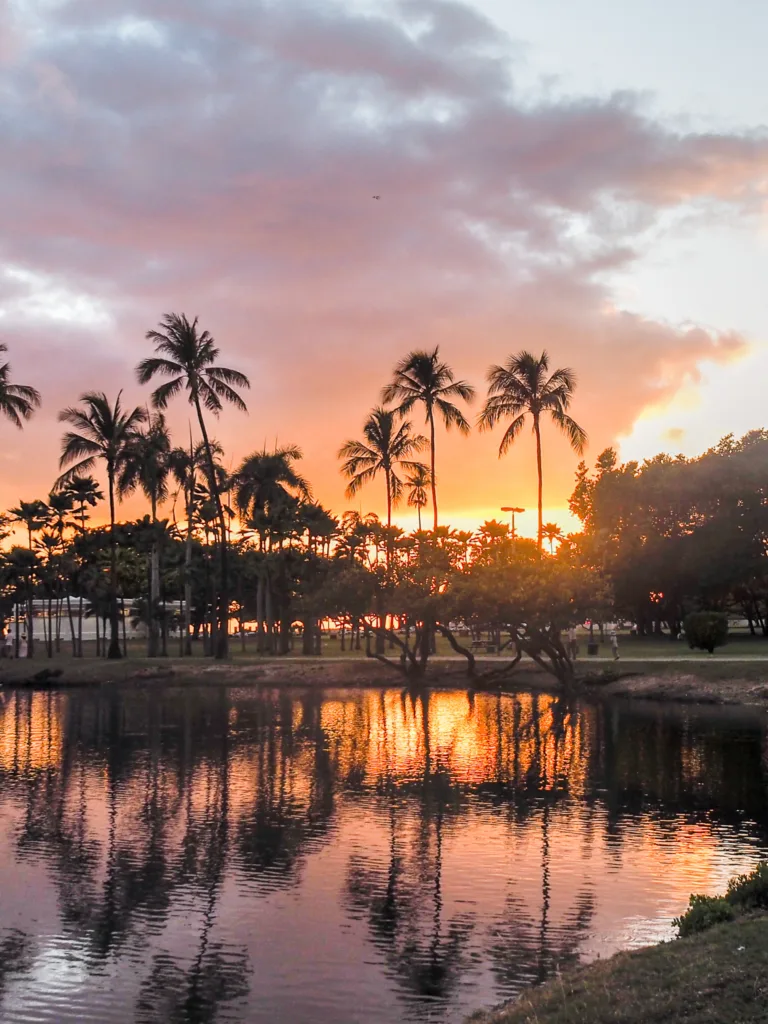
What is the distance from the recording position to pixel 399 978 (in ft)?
49.3

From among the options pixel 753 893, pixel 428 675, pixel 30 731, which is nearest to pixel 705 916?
pixel 753 893

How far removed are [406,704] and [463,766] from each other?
75.4 ft

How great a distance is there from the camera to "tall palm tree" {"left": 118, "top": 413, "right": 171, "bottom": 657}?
83.9 m

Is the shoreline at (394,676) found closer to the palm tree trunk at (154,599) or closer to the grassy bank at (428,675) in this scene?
the grassy bank at (428,675)

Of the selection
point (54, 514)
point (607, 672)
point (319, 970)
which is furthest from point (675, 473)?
point (319, 970)

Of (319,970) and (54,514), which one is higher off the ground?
(54,514)

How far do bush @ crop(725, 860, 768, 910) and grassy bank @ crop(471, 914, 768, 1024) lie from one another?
93 cm

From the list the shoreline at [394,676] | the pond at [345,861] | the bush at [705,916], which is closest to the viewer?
the bush at [705,916]

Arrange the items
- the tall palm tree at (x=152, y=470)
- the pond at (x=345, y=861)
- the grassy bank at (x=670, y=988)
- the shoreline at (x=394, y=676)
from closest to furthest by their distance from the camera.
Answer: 1. the grassy bank at (x=670, y=988)
2. the pond at (x=345, y=861)
3. the shoreline at (x=394, y=676)
4. the tall palm tree at (x=152, y=470)

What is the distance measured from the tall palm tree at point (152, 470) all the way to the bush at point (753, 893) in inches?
2810

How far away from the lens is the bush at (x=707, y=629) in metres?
66.4

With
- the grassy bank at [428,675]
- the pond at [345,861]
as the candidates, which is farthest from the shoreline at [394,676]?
the pond at [345,861]

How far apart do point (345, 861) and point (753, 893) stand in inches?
356

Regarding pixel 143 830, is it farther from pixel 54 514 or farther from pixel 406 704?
pixel 54 514
